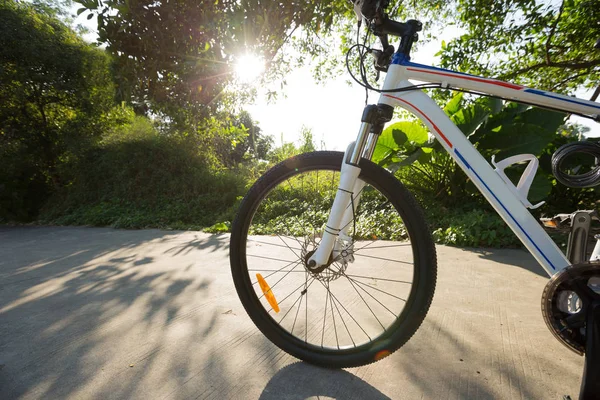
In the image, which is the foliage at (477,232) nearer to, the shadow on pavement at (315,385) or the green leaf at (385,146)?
the green leaf at (385,146)

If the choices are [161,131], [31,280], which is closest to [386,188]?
[31,280]

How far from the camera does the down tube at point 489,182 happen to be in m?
1.04

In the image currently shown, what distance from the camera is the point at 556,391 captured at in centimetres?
107

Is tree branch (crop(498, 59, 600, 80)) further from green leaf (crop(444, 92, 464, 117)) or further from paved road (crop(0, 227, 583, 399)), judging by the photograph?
paved road (crop(0, 227, 583, 399))

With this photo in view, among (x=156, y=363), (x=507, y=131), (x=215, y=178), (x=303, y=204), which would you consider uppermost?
(x=507, y=131)

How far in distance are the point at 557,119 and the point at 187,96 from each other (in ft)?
14.9

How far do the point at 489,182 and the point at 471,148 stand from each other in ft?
0.44

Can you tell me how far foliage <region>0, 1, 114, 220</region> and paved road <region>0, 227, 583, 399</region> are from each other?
6192mm

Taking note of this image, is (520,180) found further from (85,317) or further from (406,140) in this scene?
(406,140)

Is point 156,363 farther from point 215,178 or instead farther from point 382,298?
point 215,178

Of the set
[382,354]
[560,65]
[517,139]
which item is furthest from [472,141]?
[382,354]

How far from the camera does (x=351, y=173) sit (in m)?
1.15

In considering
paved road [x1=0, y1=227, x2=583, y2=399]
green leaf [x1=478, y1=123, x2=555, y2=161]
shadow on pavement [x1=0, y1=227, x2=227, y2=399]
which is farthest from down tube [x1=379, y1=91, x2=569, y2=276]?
green leaf [x1=478, y1=123, x2=555, y2=161]

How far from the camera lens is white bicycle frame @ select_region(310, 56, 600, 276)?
1046mm
